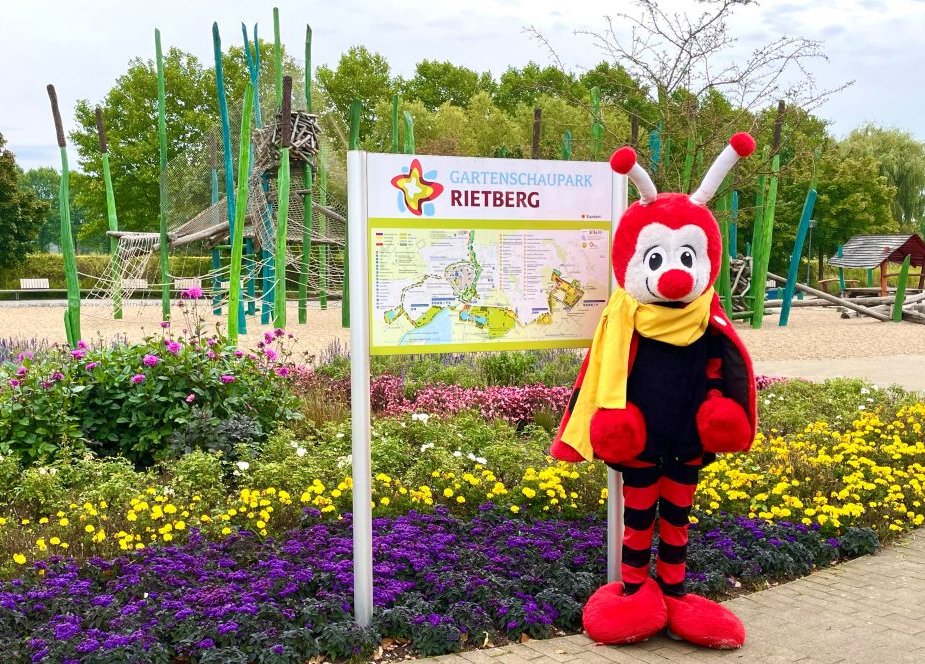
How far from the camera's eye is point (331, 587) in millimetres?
3625

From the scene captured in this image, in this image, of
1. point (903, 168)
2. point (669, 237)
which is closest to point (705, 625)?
point (669, 237)

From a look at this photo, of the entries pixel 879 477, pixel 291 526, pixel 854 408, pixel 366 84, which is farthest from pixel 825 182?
pixel 291 526

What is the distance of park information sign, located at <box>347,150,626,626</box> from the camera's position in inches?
132

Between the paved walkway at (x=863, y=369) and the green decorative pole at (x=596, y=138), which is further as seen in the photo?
the green decorative pole at (x=596, y=138)

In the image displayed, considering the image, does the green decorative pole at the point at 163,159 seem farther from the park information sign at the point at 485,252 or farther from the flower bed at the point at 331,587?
the park information sign at the point at 485,252

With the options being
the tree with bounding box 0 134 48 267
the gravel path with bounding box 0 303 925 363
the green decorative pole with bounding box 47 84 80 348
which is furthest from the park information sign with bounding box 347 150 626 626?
the tree with bounding box 0 134 48 267

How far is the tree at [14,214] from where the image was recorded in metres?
33.8

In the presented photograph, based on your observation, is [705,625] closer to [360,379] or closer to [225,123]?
[360,379]

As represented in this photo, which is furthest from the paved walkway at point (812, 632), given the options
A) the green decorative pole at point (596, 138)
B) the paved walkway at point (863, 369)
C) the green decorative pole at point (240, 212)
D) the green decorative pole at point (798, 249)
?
the green decorative pole at point (798, 249)

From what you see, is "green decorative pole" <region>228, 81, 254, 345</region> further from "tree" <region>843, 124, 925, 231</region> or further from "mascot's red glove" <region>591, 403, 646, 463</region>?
"tree" <region>843, 124, 925, 231</region>

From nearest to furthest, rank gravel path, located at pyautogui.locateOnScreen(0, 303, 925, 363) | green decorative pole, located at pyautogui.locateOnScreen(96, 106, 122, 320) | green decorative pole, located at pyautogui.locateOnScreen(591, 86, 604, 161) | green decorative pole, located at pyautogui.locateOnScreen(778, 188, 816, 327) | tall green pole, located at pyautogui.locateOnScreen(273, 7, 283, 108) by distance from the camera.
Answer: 1. green decorative pole, located at pyautogui.locateOnScreen(591, 86, 604, 161)
2. gravel path, located at pyautogui.locateOnScreen(0, 303, 925, 363)
3. tall green pole, located at pyautogui.locateOnScreen(273, 7, 283, 108)
4. green decorative pole, located at pyautogui.locateOnScreen(96, 106, 122, 320)
5. green decorative pole, located at pyautogui.locateOnScreen(778, 188, 816, 327)

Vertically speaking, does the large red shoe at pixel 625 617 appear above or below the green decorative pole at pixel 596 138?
below

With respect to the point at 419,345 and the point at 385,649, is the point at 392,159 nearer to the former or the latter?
the point at 419,345

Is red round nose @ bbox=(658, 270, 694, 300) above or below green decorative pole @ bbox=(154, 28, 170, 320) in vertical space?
below
